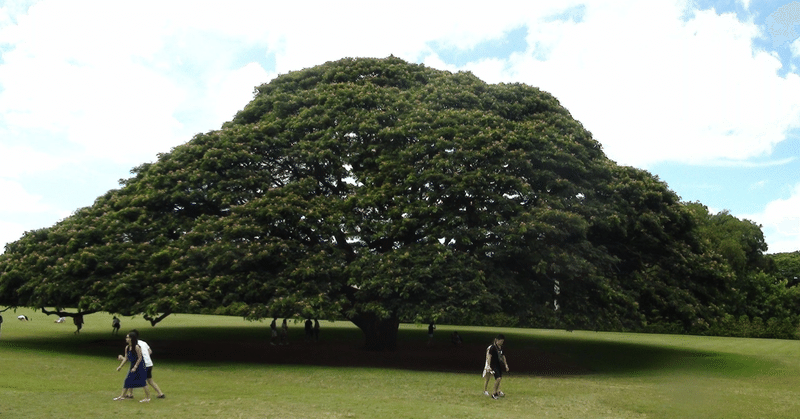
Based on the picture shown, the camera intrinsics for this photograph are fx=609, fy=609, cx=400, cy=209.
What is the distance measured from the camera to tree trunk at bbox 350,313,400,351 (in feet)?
89.8

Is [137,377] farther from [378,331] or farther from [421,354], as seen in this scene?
[421,354]

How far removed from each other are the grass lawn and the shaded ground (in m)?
0.07

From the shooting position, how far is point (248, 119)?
29.0m

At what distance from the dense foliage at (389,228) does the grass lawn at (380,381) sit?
2132 mm

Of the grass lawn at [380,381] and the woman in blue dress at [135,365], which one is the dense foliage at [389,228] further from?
the woman in blue dress at [135,365]

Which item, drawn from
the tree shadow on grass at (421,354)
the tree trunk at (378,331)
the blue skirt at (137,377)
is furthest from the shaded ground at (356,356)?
the blue skirt at (137,377)

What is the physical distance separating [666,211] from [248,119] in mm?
19815

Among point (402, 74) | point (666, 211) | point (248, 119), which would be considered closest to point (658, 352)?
point (666, 211)

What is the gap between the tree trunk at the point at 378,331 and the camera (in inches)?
1077

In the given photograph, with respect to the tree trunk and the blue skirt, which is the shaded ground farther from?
the blue skirt

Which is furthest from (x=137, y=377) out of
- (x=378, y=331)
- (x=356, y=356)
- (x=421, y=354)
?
(x=421, y=354)

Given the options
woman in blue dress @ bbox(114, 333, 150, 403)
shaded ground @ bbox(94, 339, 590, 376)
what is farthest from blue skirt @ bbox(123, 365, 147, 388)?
shaded ground @ bbox(94, 339, 590, 376)

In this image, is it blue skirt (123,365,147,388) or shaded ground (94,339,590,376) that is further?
shaded ground (94,339,590,376)

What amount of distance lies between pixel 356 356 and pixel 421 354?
3.61 m
